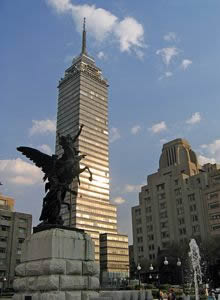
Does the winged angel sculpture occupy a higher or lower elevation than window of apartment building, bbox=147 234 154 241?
lower

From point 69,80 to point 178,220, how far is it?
9165cm

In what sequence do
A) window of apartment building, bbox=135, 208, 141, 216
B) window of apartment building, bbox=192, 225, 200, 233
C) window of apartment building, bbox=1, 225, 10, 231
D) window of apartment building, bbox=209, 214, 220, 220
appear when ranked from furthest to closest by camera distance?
window of apartment building, bbox=135, 208, 141, 216
window of apartment building, bbox=192, 225, 200, 233
window of apartment building, bbox=209, 214, 220, 220
window of apartment building, bbox=1, 225, 10, 231

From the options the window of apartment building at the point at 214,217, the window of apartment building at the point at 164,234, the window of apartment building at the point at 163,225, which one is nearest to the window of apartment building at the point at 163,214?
the window of apartment building at the point at 163,225

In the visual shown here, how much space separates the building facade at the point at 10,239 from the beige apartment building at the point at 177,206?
107 ft

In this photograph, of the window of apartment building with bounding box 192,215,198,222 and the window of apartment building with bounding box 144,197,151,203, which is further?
the window of apartment building with bounding box 144,197,151,203

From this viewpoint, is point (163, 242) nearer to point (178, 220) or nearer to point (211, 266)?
point (178, 220)

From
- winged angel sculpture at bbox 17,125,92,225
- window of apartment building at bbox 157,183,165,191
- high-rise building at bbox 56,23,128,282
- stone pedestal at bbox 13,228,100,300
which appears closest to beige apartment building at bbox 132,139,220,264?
window of apartment building at bbox 157,183,165,191

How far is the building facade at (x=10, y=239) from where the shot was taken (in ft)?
226

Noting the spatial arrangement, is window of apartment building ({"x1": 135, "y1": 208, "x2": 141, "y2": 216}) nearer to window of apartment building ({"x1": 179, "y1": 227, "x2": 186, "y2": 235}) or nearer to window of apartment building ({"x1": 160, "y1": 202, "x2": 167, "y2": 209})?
window of apartment building ({"x1": 160, "y1": 202, "x2": 167, "y2": 209})

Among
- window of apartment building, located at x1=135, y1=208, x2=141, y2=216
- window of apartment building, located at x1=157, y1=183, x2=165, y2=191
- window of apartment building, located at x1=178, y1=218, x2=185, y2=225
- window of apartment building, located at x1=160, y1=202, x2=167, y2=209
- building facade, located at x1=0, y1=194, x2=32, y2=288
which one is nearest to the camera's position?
building facade, located at x1=0, y1=194, x2=32, y2=288

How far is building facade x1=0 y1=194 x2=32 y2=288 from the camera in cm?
6874

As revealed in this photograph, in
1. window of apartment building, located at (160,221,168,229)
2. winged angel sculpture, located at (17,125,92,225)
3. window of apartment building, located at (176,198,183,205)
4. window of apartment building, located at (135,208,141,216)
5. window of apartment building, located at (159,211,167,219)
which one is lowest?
winged angel sculpture, located at (17,125,92,225)

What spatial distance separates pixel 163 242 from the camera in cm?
8962

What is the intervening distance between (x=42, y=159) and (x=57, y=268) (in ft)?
17.5
